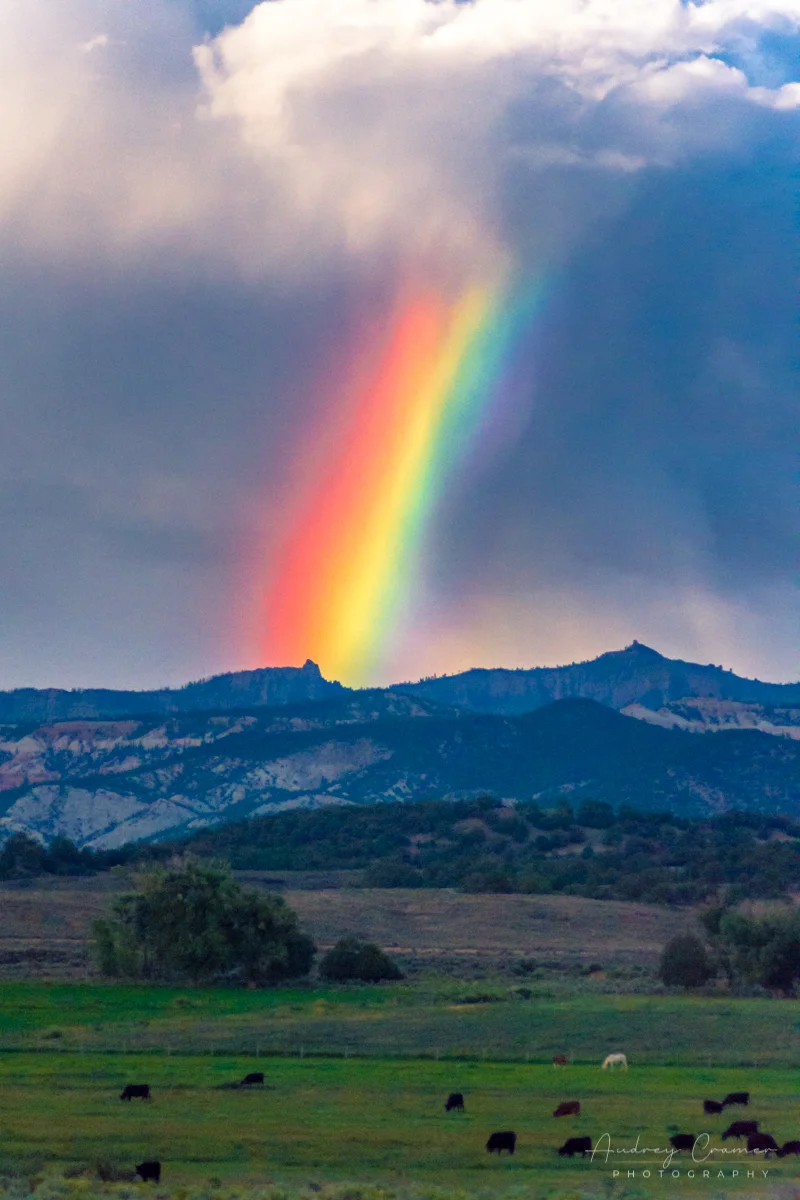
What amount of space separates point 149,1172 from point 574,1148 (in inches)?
277

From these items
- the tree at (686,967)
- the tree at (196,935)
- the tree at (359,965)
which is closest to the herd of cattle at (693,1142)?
the tree at (686,967)

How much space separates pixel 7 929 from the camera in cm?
8875

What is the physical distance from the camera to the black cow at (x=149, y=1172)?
75.2 ft

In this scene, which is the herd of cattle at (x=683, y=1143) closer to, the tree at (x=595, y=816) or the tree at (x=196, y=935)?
the tree at (x=196, y=935)

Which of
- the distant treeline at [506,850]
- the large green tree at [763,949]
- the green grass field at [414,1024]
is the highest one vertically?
the distant treeline at [506,850]

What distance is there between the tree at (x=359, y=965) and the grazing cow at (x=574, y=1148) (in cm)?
4144

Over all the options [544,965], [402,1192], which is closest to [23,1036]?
[402,1192]

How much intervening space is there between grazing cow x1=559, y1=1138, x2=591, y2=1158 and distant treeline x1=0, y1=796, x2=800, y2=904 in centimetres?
7711

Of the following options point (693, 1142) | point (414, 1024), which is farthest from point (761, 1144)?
point (414, 1024)

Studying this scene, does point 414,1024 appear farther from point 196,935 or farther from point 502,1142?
point 502,1142

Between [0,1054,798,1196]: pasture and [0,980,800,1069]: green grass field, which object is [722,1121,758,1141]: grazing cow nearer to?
[0,1054,798,1196]: pasture

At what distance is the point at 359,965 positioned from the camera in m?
66.4

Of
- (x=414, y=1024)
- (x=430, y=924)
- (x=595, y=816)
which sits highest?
(x=595, y=816)

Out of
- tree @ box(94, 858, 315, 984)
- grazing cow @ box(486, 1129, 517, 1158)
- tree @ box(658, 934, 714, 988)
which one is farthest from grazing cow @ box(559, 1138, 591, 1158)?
tree @ box(94, 858, 315, 984)
